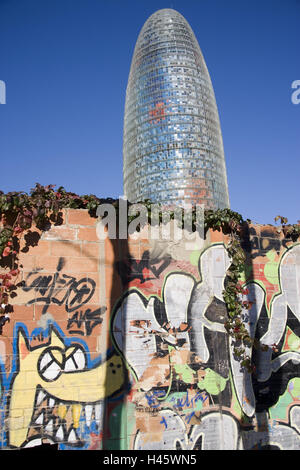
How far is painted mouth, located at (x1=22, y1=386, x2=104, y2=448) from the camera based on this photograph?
4.28 m

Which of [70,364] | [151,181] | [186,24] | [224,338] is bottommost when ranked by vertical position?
[70,364]

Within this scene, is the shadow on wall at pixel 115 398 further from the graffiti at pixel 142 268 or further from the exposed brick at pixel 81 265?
the exposed brick at pixel 81 265

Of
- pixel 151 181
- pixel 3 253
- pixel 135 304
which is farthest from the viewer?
pixel 151 181

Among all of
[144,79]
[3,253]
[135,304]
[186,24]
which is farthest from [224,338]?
[186,24]

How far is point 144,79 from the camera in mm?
44625

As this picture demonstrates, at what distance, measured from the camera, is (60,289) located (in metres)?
4.72

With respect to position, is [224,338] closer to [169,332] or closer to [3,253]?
[169,332]

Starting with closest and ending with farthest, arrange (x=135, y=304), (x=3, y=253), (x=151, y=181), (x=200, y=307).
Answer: (x=3, y=253) → (x=135, y=304) → (x=200, y=307) → (x=151, y=181)

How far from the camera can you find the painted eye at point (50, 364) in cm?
441

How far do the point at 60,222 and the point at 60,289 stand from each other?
912 millimetres

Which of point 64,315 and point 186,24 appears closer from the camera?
point 64,315

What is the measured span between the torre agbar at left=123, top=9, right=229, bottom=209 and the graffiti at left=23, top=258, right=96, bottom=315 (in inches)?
1428

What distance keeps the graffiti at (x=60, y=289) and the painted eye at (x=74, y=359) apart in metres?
0.51
